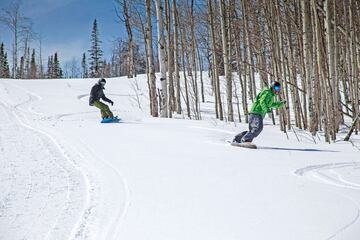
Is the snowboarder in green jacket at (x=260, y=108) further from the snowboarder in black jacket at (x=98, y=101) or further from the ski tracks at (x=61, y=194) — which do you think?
the snowboarder in black jacket at (x=98, y=101)

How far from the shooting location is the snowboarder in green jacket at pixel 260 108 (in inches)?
286

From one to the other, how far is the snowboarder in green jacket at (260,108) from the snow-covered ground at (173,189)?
358 millimetres

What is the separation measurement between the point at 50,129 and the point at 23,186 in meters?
5.16

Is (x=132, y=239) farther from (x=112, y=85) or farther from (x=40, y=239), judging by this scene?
(x=112, y=85)

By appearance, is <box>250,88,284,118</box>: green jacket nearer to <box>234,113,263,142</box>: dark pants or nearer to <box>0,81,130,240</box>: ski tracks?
<box>234,113,263,142</box>: dark pants

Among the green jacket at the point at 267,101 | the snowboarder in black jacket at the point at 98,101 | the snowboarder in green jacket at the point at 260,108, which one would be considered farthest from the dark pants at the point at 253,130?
the snowboarder in black jacket at the point at 98,101

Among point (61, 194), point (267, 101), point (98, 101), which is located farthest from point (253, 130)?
point (98, 101)

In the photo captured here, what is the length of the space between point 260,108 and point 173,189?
13.2ft

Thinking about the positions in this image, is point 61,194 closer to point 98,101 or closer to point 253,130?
point 253,130

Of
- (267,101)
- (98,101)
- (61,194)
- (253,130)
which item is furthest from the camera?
(98,101)

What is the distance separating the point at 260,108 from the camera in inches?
294

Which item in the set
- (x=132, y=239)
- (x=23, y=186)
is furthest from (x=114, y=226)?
(x=23, y=186)

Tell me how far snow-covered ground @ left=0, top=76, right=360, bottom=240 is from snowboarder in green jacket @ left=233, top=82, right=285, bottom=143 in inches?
14.1

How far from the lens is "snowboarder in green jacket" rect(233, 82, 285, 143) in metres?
7.25
